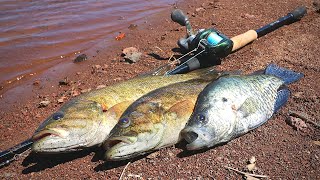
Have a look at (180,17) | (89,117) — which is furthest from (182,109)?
(180,17)

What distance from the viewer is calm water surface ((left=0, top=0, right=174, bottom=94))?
21.8 feet

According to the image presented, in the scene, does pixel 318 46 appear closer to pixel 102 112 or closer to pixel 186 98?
pixel 186 98

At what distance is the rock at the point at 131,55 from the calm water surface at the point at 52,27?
3.58 feet

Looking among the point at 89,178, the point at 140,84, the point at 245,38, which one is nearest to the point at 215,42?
the point at 245,38

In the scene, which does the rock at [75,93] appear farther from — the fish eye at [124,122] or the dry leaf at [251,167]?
the dry leaf at [251,167]

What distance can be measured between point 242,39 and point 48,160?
11.6 feet

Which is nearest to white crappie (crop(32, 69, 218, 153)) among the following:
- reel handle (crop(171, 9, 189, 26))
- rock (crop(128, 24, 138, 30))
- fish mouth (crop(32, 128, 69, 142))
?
fish mouth (crop(32, 128, 69, 142))

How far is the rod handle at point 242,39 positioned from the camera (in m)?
5.55

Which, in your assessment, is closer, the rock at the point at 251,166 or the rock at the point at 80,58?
the rock at the point at 251,166

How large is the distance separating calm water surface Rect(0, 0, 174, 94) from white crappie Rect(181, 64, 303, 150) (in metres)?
3.86

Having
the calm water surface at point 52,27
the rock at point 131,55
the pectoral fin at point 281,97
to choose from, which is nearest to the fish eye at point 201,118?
the pectoral fin at point 281,97

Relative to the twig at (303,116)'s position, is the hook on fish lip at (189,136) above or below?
above

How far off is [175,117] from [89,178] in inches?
43.3

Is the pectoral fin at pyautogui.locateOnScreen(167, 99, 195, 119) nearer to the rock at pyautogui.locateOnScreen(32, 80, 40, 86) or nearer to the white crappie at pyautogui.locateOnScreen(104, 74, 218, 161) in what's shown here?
the white crappie at pyautogui.locateOnScreen(104, 74, 218, 161)
